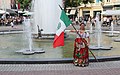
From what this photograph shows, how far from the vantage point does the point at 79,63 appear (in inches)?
459

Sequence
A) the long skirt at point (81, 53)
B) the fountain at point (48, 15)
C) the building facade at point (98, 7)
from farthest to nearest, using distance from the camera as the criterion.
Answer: the building facade at point (98, 7)
the fountain at point (48, 15)
the long skirt at point (81, 53)

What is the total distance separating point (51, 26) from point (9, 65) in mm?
9655

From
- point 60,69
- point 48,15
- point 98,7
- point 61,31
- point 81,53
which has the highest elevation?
point 98,7

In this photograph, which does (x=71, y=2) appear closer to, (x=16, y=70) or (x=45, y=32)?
(x=45, y=32)

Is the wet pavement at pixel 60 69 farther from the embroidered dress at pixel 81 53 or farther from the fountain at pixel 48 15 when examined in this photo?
the fountain at pixel 48 15

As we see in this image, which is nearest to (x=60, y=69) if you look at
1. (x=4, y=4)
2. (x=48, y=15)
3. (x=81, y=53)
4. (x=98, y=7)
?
(x=81, y=53)

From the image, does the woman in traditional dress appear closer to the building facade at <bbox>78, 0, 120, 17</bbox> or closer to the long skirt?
the long skirt

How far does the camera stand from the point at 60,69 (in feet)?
36.6

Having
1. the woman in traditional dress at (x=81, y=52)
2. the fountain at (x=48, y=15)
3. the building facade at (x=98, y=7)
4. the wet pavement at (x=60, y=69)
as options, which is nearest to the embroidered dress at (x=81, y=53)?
the woman in traditional dress at (x=81, y=52)

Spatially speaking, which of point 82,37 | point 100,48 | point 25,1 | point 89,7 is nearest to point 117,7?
Result: point 89,7

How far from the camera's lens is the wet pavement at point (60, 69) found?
1055cm

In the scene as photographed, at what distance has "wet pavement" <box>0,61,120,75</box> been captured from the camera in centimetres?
1055

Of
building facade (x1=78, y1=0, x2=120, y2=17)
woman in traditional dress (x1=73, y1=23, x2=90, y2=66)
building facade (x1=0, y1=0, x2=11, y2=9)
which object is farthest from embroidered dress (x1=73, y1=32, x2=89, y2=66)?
building facade (x1=0, y1=0, x2=11, y2=9)

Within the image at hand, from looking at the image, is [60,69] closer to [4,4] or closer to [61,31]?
[61,31]
